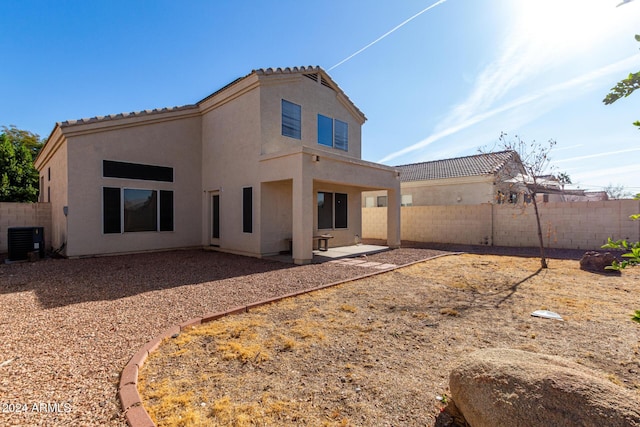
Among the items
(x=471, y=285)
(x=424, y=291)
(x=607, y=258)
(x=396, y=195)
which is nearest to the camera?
(x=424, y=291)

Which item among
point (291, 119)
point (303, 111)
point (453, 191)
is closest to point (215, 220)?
point (291, 119)

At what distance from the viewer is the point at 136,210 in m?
11.3

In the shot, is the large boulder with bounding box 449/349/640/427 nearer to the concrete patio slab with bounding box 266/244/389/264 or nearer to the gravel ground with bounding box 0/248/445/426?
the gravel ground with bounding box 0/248/445/426

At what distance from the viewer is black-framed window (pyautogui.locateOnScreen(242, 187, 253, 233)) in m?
10.9

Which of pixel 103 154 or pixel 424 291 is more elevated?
pixel 103 154

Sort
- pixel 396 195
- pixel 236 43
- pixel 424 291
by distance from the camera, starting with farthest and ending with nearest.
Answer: pixel 396 195, pixel 236 43, pixel 424 291

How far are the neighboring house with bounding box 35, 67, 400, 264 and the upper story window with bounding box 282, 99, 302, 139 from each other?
42 millimetres

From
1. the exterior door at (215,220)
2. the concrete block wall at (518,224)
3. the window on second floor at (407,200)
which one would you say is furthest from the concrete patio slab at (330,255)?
the window on second floor at (407,200)

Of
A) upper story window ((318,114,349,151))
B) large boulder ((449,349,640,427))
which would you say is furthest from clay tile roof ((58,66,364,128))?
large boulder ((449,349,640,427))

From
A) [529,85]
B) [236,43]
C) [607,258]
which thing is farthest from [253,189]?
[607,258]

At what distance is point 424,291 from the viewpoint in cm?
639

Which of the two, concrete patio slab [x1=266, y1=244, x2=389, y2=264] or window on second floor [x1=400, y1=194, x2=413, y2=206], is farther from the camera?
window on second floor [x1=400, y1=194, x2=413, y2=206]

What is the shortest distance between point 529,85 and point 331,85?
315 inches

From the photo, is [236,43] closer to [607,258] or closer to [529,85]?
[529,85]
